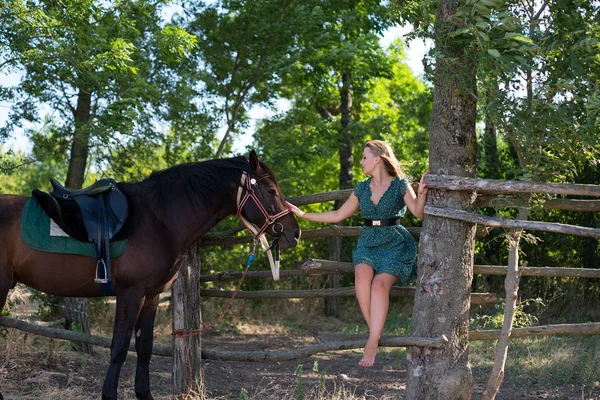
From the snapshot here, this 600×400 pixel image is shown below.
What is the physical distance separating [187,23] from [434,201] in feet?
27.7

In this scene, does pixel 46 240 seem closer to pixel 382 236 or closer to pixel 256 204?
pixel 256 204

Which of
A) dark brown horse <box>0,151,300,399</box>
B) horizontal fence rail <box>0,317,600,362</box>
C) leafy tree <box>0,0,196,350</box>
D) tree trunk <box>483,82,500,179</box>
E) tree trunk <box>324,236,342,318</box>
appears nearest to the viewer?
horizontal fence rail <box>0,317,600,362</box>

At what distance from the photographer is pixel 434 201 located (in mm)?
4586

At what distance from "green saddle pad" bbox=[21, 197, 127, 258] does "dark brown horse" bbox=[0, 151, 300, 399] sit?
0.05 meters

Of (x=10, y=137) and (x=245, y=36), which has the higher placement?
(x=245, y=36)

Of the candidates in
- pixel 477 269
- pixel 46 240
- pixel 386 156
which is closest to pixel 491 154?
pixel 477 269

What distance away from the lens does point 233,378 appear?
6.75m

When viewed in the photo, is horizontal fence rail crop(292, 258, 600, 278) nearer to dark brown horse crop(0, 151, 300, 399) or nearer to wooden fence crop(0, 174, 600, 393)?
wooden fence crop(0, 174, 600, 393)

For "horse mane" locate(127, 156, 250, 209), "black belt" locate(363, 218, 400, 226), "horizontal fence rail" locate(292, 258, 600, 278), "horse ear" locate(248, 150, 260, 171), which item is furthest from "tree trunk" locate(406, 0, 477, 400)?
"horse mane" locate(127, 156, 250, 209)

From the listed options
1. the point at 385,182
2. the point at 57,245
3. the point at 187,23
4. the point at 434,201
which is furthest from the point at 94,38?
the point at 187,23

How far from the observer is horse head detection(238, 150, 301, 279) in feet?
16.5

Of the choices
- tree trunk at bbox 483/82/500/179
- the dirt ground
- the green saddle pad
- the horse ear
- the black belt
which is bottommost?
the dirt ground

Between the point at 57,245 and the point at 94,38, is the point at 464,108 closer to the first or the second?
the point at 57,245

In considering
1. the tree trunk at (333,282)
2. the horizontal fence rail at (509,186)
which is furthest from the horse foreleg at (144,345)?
the tree trunk at (333,282)
